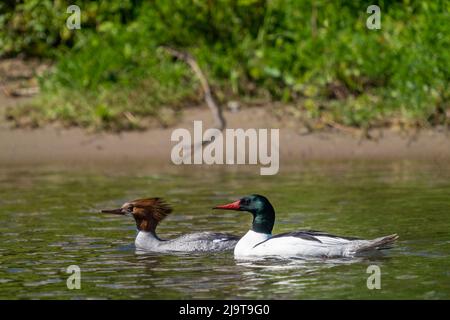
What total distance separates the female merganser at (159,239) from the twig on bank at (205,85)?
562 centimetres

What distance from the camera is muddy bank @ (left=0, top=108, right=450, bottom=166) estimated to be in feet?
55.9

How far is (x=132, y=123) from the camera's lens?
18.0 meters

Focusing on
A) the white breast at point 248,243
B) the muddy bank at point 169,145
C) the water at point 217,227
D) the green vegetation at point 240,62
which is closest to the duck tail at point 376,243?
the water at point 217,227

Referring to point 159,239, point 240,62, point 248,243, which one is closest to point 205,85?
point 240,62

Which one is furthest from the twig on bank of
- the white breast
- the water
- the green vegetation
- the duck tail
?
the duck tail

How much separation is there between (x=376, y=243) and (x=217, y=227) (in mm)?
2774

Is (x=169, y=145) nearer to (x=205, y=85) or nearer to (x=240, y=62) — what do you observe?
(x=205, y=85)

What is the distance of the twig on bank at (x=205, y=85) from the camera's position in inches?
696

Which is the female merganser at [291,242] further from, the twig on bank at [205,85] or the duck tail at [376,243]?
the twig on bank at [205,85]

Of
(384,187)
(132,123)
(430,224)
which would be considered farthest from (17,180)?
(430,224)
